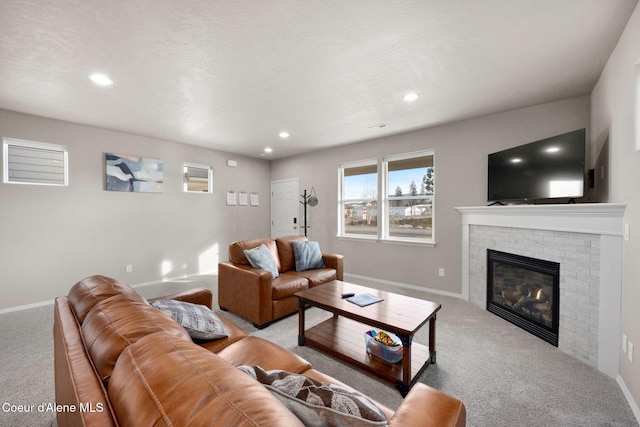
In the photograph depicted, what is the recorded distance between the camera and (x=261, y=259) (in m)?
3.04

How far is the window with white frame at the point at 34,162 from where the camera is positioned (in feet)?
10.8

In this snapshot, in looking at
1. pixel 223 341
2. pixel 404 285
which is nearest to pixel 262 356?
pixel 223 341

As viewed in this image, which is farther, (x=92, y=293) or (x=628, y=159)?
(x=628, y=159)

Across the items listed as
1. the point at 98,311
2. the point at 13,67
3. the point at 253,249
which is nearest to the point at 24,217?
the point at 13,67

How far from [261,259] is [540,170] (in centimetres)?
312

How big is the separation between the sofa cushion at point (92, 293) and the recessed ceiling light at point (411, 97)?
2.99 m

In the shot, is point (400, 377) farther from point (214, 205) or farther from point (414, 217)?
point (214, 205)

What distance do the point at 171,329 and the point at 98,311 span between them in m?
0.32

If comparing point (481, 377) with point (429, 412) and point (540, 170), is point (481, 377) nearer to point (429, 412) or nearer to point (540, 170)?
point (429, 412)

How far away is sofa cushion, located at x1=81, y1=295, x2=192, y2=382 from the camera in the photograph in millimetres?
830

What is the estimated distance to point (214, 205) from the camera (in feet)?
17.5

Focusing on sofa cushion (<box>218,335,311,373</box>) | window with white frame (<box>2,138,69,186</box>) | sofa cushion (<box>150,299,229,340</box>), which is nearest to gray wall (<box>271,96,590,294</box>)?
sofa cushion (<box>218,335,311,373</box>)

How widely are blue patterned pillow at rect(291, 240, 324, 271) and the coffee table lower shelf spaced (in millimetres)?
918

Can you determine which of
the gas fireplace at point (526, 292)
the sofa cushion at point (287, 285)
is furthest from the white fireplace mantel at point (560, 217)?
the sofa cushion at point (287, 285)
